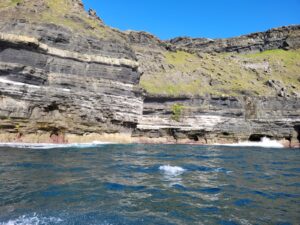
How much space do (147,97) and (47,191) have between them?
4452cm

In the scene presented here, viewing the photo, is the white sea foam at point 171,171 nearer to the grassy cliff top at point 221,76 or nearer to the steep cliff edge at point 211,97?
the steep cliff edge at point 211,97

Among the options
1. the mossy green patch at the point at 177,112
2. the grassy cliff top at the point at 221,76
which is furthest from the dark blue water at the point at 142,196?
the grassy cliff top at the point at 221,76

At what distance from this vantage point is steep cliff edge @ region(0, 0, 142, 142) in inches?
1433

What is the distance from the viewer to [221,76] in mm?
70000

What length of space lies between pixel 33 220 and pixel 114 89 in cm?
3858

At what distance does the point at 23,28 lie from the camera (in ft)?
131

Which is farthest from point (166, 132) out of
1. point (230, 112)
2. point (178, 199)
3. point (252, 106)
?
point (178, 199)

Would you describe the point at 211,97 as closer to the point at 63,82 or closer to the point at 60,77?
the point at 63,82

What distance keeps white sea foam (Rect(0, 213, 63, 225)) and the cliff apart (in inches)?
1144

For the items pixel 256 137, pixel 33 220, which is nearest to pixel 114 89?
pixel 256 137

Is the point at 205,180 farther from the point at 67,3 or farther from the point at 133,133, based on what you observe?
the point at 67,3

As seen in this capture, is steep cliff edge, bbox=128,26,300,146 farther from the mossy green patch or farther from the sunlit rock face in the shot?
the sunlit rock face

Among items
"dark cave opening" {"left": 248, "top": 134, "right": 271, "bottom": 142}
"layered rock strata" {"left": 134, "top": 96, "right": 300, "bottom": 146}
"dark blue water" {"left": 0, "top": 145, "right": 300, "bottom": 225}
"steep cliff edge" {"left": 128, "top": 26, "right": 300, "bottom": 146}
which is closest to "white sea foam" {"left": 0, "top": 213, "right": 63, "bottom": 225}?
"dark blue water" {"left": 0, "top": 145, "right": 300, "bottom": 225}

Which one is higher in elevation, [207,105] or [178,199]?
[207,105]
